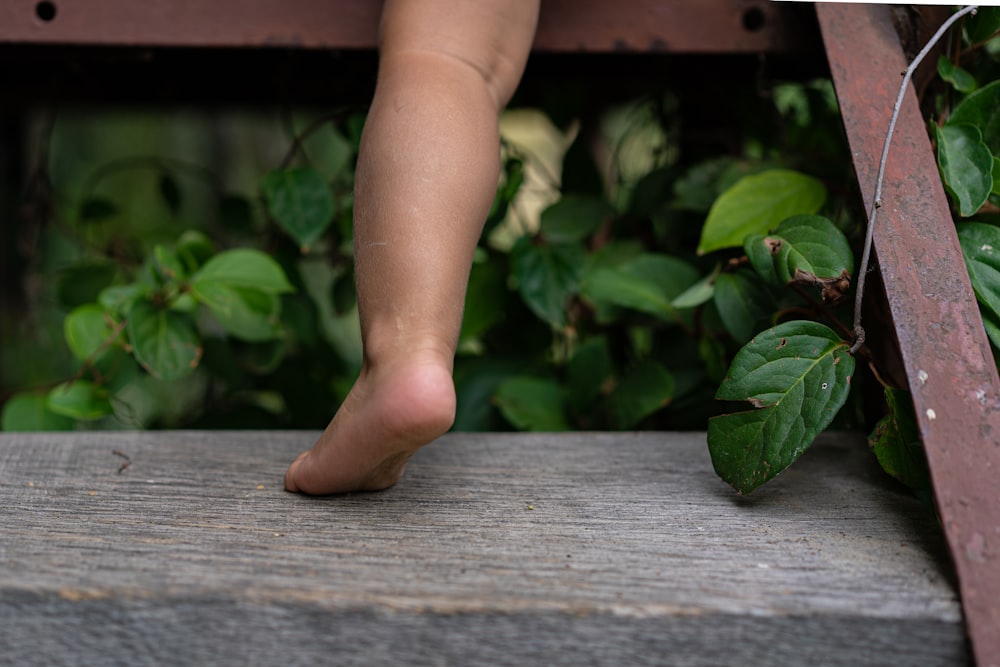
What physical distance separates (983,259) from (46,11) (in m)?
1.18

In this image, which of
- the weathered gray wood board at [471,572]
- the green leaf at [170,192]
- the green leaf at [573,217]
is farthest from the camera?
the green leaf at [170,192]

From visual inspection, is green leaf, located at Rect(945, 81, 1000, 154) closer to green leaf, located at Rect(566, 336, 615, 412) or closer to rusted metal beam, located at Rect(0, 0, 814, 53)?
rusted metal beam, located at Rect(0, 0, 814, 53)

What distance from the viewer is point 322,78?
1.50m

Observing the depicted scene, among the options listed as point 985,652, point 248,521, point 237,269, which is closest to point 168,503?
point 248,521

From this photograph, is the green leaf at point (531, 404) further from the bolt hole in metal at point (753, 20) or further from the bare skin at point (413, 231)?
the bolt hole in metal at point (753, 20)

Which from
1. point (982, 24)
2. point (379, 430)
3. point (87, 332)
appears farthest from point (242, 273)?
point (982, 24)

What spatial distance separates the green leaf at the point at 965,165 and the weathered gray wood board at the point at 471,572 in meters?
0.31

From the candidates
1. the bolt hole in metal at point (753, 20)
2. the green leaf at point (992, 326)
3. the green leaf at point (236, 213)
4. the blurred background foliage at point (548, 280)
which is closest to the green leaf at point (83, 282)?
the blurred background foliage at point (548, 280)

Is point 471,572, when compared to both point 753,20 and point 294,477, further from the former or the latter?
point 753,20

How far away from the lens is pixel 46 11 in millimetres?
1139

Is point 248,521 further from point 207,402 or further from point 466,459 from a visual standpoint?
point 207,402

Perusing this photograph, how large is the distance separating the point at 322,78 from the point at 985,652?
1.28 meters

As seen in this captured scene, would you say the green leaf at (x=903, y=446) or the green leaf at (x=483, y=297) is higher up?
the green leaf at (x=903, y=446)

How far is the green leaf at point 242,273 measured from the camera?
3.80ft
